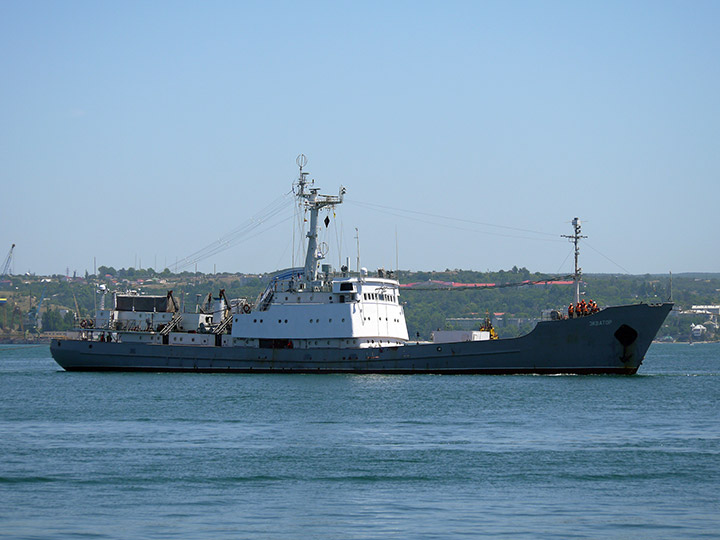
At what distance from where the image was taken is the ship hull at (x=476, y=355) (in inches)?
1848

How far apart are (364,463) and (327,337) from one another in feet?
82.1

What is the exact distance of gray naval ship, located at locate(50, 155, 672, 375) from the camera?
47.4m

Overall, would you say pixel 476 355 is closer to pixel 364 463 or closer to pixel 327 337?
pixel 327 337

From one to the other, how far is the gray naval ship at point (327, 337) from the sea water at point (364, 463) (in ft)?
15.2

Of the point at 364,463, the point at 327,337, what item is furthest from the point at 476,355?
the point at 364,463

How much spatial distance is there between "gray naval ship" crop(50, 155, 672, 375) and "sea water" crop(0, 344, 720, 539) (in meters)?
4.63

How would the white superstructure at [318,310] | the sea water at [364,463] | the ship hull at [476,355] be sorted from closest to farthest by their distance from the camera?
1. the sea water at [364,463]
2. the ship hull at [476,355]
3. the white superstructure at [318,310]

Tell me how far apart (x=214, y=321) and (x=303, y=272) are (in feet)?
25.2

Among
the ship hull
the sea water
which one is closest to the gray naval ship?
the ship hull

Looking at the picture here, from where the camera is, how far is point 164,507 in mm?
20203

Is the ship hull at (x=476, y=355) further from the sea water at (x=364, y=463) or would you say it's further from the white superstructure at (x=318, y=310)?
the sea water at (x=364, y=463)

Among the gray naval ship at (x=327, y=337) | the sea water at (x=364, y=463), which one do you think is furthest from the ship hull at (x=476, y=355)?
the sea water at (x=364, y=463)

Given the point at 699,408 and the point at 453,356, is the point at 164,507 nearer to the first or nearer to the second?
the point at 699,408

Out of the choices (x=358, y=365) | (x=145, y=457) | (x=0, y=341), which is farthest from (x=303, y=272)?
(x=0, y=341)
